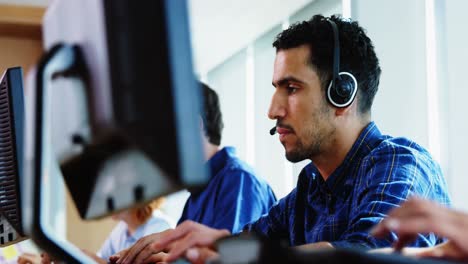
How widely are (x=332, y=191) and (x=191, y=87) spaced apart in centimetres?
99

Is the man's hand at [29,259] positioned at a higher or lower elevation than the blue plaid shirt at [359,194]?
lower

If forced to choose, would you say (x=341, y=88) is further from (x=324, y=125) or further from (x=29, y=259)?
(x=29, y=259)

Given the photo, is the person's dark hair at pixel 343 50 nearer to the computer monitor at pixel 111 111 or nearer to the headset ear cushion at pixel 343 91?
the headset ear cushion at pixel 343 91

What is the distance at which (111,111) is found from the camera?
0.71 m

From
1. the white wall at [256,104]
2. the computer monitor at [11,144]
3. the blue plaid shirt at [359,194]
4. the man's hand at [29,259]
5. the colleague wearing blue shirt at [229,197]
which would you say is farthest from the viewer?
the white wall at [256,104]

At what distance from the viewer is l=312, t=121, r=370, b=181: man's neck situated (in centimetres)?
172

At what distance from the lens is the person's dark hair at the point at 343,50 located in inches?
69.7

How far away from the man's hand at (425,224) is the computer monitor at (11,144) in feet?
3.02

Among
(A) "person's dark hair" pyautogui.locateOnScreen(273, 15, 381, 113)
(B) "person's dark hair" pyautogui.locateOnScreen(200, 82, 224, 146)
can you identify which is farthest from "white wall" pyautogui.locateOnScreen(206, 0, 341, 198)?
(A) "person's dark hair" pyautogui.locateOnScreen(273, 15, 381, 113)

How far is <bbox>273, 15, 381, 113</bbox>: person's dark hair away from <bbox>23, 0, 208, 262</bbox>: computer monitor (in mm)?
905

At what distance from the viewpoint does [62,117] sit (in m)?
0.89

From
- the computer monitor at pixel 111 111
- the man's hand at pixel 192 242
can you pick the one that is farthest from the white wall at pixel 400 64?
the computer monitor at pixel 111 111

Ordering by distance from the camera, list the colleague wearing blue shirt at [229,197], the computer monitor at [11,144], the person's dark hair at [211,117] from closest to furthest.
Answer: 1. the computer monitor at [11,144]
2. the colleague wearing blue shirt at [229,197]
3. the person's dark hair at [211,117]

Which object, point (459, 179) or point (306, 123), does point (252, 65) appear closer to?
point (459, 179)
